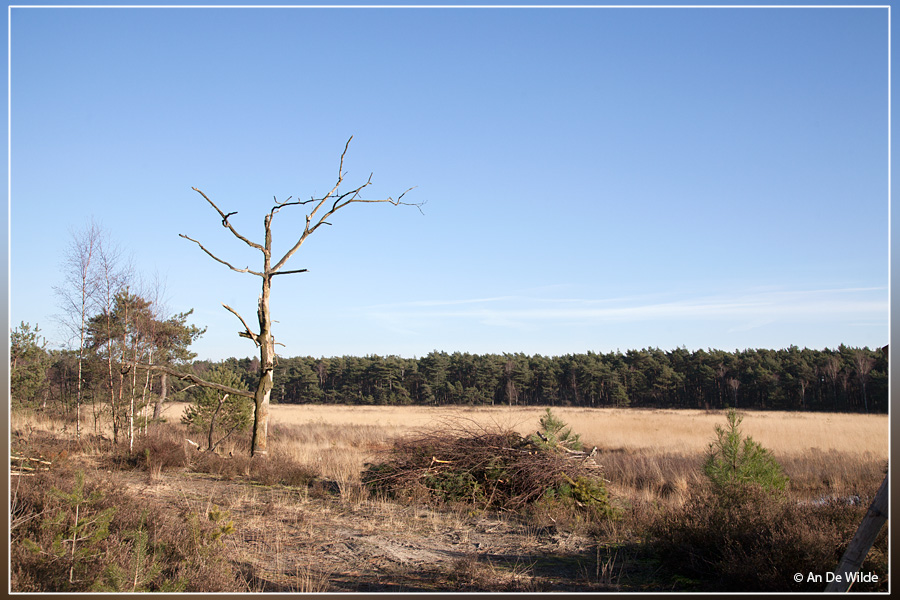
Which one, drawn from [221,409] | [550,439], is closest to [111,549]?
[550,439]

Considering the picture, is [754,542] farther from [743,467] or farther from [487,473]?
[487,473]

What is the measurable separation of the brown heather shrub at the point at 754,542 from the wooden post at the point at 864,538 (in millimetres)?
1017

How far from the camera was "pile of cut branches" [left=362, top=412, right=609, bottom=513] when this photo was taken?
9.27 m

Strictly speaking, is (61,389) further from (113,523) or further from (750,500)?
(750,500)

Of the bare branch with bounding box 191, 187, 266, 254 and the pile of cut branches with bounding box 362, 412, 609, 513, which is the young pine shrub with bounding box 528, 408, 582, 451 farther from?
the bare branch with bounding box 191, 187, 266, 254

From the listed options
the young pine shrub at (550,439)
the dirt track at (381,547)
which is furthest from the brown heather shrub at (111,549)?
the young pine shrub at (550,439)

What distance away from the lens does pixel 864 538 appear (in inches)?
158

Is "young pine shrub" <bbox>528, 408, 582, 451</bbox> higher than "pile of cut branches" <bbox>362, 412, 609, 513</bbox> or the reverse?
higher

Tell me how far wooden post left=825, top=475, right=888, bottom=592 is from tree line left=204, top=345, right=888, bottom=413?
46.8 meters

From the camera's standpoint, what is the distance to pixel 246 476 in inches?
465

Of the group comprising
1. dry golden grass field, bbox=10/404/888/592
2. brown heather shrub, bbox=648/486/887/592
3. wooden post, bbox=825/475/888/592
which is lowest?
dry golden grass field, bbox=10/404/888/592

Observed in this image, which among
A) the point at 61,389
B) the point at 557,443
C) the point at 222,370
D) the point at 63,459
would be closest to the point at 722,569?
the point at 557,443

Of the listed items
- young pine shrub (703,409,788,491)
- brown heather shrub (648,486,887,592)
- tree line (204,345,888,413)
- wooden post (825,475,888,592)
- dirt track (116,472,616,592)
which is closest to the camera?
wooden post (825,475,888,592)

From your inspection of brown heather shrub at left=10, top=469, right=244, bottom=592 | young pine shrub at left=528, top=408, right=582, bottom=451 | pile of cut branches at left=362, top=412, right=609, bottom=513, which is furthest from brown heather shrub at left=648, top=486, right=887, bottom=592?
brown heather shrub at left=10, top=469, right=244, bottom=592
